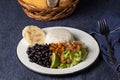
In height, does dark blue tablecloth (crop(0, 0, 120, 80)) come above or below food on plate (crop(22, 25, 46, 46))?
below

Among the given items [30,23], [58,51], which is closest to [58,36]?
[58,51]

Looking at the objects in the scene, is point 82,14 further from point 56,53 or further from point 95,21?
point 56,53

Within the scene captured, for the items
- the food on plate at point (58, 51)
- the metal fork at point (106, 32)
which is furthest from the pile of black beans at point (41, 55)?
the metal fork at point (106, 32)

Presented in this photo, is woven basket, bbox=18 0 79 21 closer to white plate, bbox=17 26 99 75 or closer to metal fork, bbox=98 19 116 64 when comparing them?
white plate, bbox=17 26 99 75

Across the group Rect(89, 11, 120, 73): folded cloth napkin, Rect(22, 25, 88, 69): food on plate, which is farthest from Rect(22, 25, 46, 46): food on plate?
Rect(89, 11, 120, 73): folded cloth napkin

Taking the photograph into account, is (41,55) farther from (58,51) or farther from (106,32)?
(106,32)

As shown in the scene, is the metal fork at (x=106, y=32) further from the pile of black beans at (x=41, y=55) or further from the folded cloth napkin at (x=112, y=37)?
the pile of black beans at (x=41, y=55)
